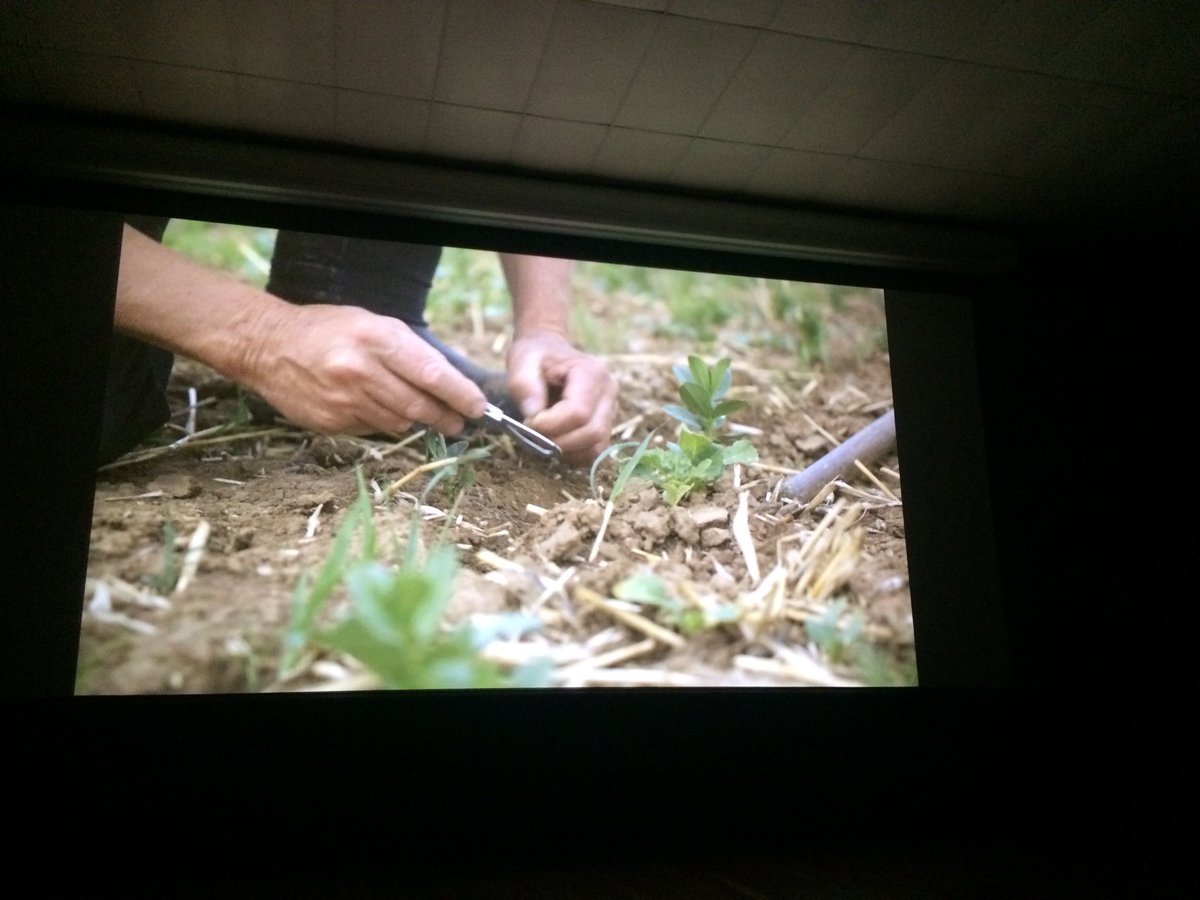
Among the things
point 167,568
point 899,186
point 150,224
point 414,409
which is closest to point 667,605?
point 414,409

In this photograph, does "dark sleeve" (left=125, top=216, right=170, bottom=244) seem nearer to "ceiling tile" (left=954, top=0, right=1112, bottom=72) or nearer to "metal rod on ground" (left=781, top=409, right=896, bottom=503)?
"metal rod on ground" (left=781, top=409, right=896, bottom=503)

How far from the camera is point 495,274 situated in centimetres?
220

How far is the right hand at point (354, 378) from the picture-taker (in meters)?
1.84

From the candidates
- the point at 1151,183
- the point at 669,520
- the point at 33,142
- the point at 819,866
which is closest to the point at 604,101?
the point at 669,520

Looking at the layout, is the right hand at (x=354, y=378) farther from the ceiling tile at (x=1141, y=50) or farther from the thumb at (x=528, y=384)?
the ceiling tile at (x=1141, y=50)

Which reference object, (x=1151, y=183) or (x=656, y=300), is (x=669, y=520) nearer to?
(x=656, y=300)

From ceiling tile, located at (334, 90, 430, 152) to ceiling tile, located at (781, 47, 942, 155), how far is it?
3.04 ft

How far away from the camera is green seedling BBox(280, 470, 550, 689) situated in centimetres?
156

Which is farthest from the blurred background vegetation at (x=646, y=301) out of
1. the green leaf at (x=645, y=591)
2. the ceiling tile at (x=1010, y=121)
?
the green leaf at (x=645, y=591)

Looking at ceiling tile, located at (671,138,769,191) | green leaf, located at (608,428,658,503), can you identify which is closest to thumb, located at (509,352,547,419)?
green leaf, located at (608,428,658,503)

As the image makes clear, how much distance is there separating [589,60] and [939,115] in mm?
884

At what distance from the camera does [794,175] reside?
7.36ft

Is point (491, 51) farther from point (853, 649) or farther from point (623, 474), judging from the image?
point (853, 649)

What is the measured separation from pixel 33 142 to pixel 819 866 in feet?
8.17
